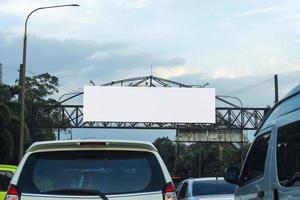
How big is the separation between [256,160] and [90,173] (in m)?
2.03

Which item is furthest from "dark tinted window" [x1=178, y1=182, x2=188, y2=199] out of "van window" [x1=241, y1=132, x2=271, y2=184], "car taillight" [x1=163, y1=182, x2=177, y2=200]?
"car taillight" [x1=163, y1=182, x2=177, y2=200]

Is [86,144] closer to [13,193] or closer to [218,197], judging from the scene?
[13,193]

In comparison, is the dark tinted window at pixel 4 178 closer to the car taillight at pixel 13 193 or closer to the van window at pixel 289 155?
the car taillight at pixel 13 193

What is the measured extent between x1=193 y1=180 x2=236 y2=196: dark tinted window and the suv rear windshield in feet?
26.9

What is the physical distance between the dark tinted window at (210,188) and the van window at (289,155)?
342 inches

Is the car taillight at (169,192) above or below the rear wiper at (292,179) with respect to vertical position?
below

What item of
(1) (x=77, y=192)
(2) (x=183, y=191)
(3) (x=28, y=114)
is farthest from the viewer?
(3) (x=28, y=114)

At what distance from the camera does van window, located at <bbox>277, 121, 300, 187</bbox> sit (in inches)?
216

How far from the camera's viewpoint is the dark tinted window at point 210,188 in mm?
14797

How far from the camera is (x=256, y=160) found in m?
7.47

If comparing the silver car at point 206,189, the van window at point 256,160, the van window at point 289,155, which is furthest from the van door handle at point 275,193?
the silver car at point 206,189

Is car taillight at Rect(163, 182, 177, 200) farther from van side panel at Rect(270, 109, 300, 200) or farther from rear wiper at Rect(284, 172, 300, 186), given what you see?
rear wiper at Rect(284, 172, 300, 186)

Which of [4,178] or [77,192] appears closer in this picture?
A: [77,192]

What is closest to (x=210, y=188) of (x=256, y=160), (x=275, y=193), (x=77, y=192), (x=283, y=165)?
(x=256, y=160)
